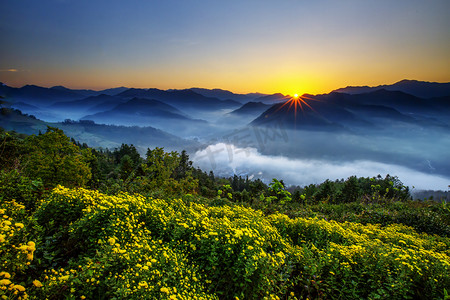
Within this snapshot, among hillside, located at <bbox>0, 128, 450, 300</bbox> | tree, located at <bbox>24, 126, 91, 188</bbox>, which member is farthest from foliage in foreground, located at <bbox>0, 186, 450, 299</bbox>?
tree, located at <bbox>24, 126, 91, 188</bbox>

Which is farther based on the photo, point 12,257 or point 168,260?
point 168,260

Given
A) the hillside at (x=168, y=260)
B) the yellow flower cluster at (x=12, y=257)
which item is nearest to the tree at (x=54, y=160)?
the hillside at (x=168, y=260)

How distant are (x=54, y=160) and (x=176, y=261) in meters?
9.90

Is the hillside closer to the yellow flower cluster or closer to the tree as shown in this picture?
the yellow flower cluster

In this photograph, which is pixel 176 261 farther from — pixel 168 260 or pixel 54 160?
pixel 54 160

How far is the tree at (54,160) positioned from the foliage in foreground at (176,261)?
6.70 m

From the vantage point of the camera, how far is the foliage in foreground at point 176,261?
2.73 metres

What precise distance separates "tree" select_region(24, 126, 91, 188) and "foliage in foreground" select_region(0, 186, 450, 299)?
6.70 meters

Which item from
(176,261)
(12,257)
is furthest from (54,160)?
(176,261)

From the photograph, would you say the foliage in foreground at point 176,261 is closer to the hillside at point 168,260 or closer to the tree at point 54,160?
the hillside at point 168,260

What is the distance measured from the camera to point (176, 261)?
124 inches

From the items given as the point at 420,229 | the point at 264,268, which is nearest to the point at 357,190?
the point at 420,229

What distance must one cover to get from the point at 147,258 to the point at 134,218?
128cm

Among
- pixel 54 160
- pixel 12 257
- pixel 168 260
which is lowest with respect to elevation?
pixel 168 260
